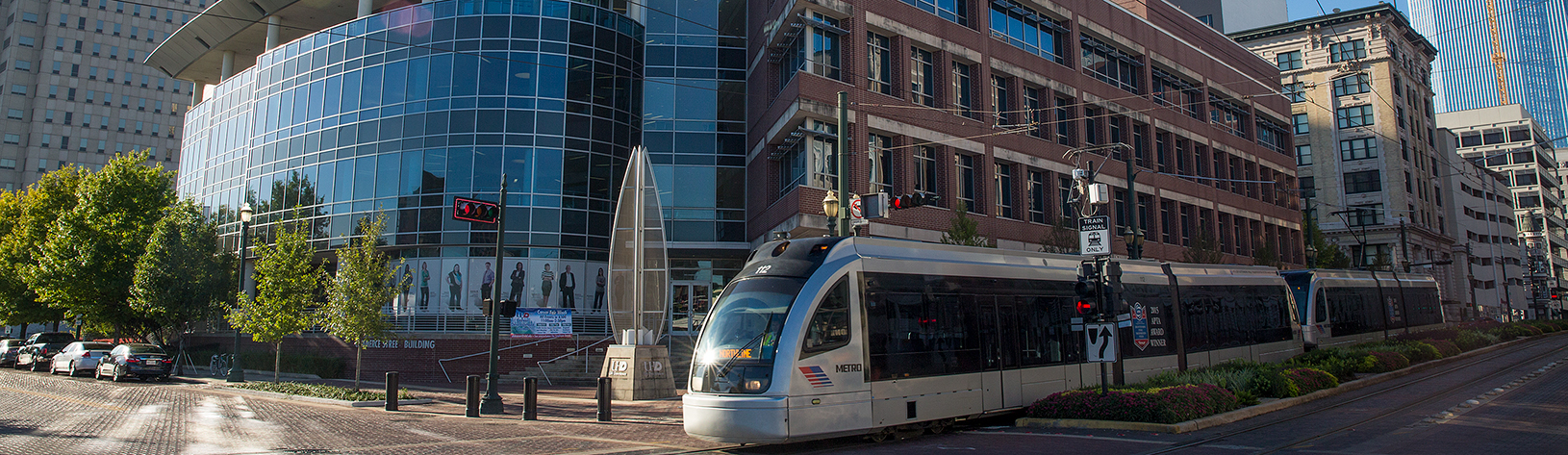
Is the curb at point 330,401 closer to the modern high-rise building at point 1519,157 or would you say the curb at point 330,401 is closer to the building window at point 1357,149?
the building window at point 1357,149

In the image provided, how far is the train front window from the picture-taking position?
34.9 ft

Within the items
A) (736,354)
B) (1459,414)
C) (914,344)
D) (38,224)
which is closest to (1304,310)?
(1459,414)

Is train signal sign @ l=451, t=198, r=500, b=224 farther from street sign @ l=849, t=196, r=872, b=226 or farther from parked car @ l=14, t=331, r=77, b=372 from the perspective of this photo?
parked car @ l=14, t=331, r=77, b=372

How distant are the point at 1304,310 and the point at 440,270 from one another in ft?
90.2

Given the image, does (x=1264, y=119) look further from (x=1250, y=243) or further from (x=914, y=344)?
(x=914, y=344)

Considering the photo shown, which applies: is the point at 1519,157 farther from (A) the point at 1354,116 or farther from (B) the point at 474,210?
(B) the point at 474,210

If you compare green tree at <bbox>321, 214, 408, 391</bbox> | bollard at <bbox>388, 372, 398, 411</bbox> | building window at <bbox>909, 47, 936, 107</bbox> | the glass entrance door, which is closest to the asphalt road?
bollard at <bbox>388, 372, 398, 411</bbox>

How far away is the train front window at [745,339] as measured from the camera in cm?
1065

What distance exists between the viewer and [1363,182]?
63.2 m

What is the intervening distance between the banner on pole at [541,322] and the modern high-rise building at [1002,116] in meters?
7.02

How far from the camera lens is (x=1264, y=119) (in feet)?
152

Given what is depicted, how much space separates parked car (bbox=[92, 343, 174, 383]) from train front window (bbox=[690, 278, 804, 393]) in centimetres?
2487

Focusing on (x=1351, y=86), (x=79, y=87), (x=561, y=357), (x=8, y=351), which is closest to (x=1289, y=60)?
(x=1351, y=86)

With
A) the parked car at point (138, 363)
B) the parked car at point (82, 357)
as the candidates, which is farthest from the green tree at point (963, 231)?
the parked car at point (82, 357)
